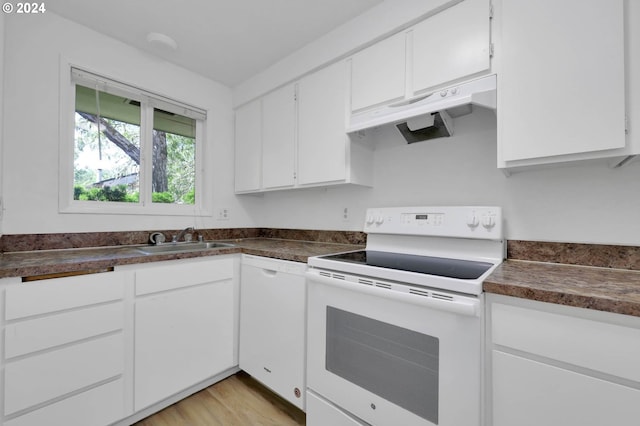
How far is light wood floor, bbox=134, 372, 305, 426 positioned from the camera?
5.13 feet

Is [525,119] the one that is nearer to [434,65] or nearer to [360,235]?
[434,65]

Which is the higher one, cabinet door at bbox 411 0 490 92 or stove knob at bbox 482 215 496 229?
cabinet door at bbox 411 0 490 92

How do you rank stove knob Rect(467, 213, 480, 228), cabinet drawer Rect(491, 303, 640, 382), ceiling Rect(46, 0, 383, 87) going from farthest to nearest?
ceiling Rect(46, 0, 383, 87) < stove knob Rect(467, 213, 480, 228) < cabinet drawer Rect(491, 303, 640, 382)

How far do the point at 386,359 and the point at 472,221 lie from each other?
2.64ft

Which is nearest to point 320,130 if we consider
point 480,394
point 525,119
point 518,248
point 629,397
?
point 525,119

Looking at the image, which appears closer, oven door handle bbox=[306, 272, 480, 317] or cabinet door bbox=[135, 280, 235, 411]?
oven door handle bbox=[306, 272, 480, 317]

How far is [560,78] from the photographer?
106 cm

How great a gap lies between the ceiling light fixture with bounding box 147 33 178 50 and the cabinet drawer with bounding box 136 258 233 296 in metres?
1.57

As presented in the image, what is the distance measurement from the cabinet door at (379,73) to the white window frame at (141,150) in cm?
155

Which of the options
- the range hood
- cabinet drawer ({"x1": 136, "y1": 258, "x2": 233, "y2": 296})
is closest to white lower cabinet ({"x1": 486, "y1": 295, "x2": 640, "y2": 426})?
the range hood

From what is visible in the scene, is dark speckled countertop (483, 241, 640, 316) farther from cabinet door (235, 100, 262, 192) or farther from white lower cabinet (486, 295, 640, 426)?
cabinet door (235, 100, 262, 192)

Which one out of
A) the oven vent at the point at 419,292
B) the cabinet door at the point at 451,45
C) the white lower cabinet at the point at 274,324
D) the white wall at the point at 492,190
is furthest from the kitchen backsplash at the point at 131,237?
the cabinet door at the point at 451,45

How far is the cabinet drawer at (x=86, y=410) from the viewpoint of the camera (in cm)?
123

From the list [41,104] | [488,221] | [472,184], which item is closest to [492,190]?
[472,184]
